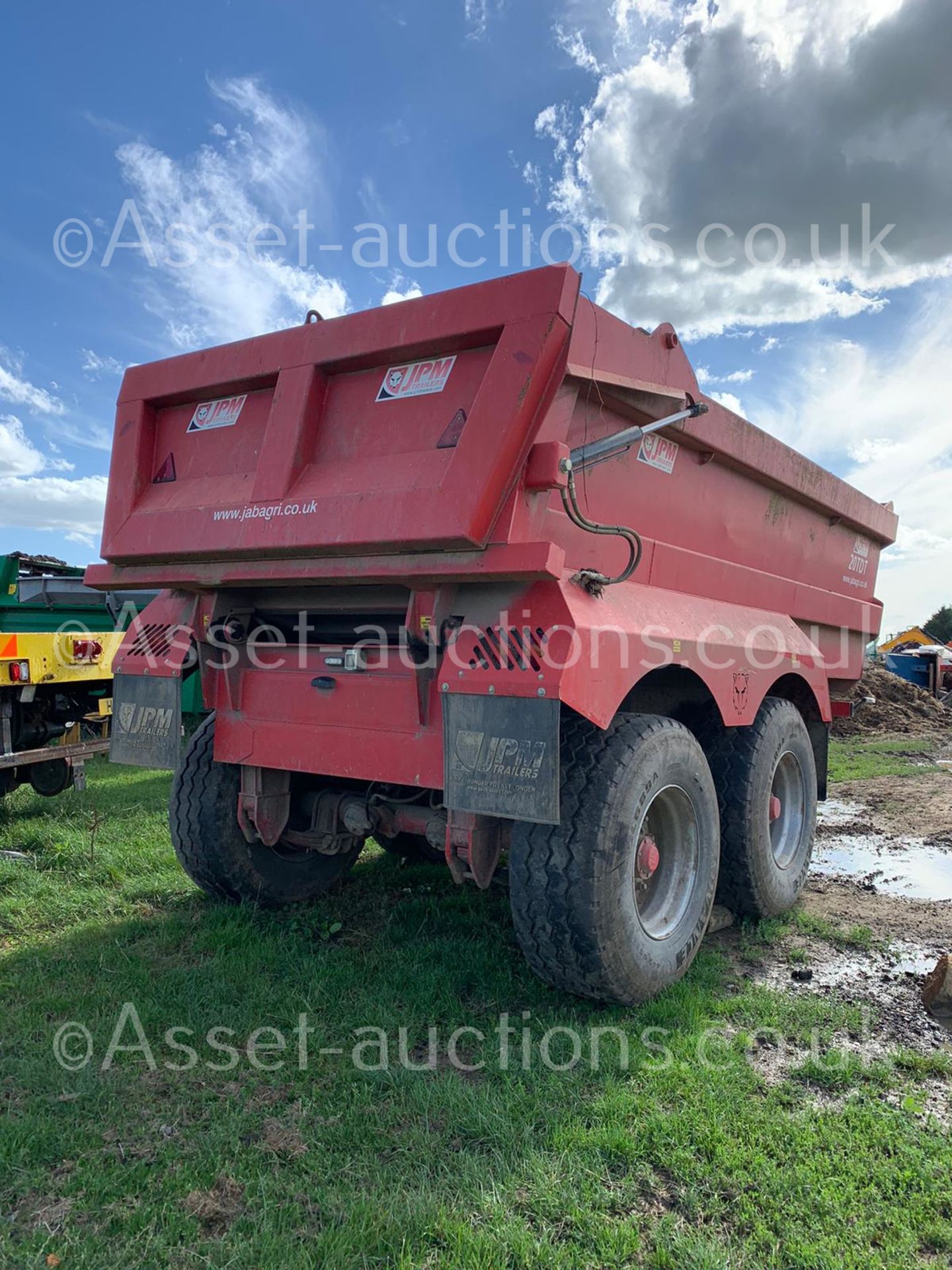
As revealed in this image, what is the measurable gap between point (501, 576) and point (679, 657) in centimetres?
98

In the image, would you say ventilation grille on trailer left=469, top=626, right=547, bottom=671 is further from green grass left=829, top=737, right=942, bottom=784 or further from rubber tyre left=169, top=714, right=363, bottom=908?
green grass left=829, top=737, right=942, bottom=784

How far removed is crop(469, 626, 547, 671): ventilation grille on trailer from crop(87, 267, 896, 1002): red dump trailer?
0.4 inches

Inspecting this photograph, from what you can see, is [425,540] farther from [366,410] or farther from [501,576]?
[366,410]

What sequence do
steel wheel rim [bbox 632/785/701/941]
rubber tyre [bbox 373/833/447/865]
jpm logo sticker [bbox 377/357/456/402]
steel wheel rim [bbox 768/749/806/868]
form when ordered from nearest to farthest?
1. jpm logo sticker [bbox 377/357/456/402]
2. steel wheel rim [bbox 632/785/701/941]
3. steel wheel rim [bbox 768/749/806/868]
4. rubber tyre [bbox 373/833/447/865]

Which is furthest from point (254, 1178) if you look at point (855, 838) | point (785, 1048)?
point (855, 838)

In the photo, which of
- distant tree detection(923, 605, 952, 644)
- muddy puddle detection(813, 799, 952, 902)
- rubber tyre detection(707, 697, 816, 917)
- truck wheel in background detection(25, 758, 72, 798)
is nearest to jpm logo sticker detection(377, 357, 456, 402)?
rubber tyre detection(707, 697, 816, 917)

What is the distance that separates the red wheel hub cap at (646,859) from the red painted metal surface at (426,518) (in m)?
0.60

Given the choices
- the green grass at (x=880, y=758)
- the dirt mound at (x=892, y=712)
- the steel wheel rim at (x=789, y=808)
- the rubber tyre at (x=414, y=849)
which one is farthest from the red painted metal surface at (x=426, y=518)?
the dirt mound at (x=892, y=712)

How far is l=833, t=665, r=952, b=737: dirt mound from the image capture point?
13.9 m

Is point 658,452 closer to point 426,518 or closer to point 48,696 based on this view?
point 426,518

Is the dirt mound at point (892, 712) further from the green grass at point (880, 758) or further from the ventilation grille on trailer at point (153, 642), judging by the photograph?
the ventilation grille on trailer at point (153, 642)

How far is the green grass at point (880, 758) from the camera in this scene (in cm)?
953

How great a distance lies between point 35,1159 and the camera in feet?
7.88

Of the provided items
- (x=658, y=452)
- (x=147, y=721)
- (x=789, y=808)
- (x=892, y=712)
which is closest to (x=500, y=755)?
(x=658, y=452)
